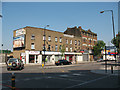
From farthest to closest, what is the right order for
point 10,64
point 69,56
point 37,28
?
Result: 1. point 69,56
2. point 37,28
3. point 10,64

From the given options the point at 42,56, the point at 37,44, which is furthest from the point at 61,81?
the point at 42,56

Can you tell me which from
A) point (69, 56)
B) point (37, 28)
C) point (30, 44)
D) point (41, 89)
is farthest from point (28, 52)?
point (41, 89)

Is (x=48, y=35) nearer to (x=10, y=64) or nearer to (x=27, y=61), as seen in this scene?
(x=27, y=61)

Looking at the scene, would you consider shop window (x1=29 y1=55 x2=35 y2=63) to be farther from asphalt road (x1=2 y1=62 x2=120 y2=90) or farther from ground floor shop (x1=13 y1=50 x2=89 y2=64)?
asphalt road (x1=2 y1=62 x2=120 y2=90)

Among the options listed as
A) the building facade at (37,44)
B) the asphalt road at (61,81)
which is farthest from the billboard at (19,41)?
the asphalt road at (61,81)

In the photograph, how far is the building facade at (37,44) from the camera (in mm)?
41947

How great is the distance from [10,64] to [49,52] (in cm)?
2754

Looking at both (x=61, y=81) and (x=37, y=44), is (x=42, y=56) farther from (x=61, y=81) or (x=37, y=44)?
(x=61, y=81)

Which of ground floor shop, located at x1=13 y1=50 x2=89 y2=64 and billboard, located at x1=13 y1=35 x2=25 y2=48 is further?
billboard, located at x1=13 y1=35 x2=25 y2=48

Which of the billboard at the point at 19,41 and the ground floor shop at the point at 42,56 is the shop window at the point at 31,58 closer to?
the ground floor shop at the point at 42,56

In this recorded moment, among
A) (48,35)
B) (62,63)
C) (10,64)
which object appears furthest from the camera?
(48,35)

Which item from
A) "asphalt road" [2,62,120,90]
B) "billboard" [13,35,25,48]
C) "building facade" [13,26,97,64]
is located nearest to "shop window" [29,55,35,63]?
"building facade" [13,26,97,64]

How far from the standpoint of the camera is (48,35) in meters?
47.3

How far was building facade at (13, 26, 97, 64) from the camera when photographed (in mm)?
41947
